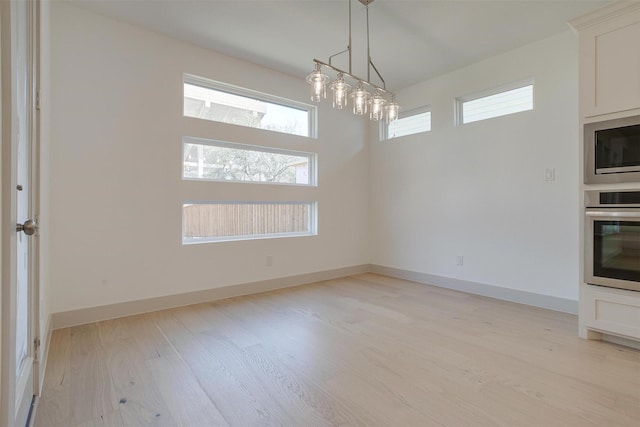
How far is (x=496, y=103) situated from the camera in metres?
3.71

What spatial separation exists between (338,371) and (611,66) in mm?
2957

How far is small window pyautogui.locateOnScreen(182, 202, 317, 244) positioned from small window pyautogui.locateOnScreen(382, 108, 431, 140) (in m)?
1.66

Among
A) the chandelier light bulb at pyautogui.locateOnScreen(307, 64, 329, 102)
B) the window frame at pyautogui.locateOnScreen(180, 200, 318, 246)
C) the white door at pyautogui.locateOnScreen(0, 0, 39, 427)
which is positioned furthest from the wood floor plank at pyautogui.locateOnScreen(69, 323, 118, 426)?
the chandelier light bulb at pyautogui.locateOnScreen(307, 64, 329, 102)

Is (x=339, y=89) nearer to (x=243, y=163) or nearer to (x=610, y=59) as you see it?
(x=243, y=163)

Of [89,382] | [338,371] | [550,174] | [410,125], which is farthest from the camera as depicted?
[410,125]

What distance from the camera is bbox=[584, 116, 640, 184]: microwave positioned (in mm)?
2258

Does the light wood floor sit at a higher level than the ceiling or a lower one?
lower

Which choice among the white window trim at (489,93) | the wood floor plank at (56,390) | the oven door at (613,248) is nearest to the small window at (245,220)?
the wood floor plank at (56,390)

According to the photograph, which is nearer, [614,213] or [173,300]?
[614,213]

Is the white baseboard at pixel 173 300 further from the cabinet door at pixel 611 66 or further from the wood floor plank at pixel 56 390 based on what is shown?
the cabinet door at pixel 611 66

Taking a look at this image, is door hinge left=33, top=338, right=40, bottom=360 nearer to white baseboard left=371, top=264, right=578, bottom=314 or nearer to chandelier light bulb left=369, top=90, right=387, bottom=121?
chandelier light bulb left=369, top=90, right=387, bottom=121

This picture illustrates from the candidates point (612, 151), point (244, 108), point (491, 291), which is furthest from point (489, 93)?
point (244, 108)

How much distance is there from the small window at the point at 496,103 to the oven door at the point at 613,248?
1580mm

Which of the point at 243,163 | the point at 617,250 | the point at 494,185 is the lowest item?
the point at 617,250
